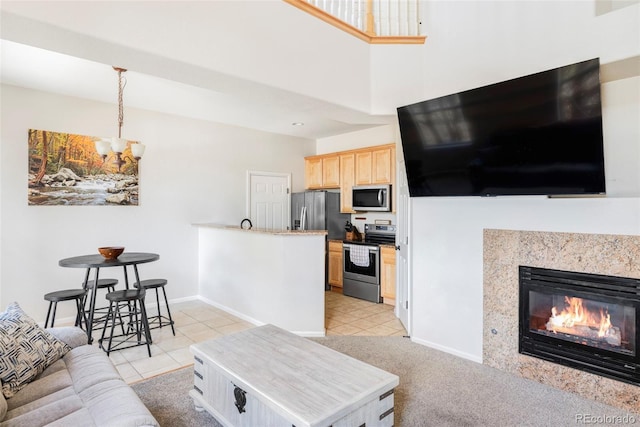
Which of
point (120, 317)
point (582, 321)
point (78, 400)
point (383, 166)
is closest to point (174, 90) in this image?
point (120, 317)

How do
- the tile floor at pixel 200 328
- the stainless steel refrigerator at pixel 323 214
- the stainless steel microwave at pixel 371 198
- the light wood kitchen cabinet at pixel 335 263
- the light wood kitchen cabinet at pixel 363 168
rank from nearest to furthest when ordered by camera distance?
1. the tile floor at pixel 200 328
2. the stainless steel microwave at pixel 371 198
3. the light wood kitchen cabinet at pixel 363 168
4. the light wood kitchen cabinet at pixel 335 263
5. the stainless steel refrigerator at pixel 323 214

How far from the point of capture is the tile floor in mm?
3045

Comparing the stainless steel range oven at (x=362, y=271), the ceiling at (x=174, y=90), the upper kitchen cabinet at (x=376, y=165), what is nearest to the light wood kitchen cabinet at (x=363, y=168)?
the upper kitchen cabinet at (x=376, y=165)

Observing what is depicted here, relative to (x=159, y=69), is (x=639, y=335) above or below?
below

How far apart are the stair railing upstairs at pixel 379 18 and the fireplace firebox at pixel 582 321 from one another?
2.48 metres

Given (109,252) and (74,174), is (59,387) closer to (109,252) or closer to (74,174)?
(109,252)

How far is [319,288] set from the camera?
→ 3805 millimetres

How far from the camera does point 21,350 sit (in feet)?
6.15

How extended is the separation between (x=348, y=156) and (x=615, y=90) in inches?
138

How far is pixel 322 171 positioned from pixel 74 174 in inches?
140

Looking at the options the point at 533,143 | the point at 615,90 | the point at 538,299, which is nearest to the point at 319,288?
the point at 538,299

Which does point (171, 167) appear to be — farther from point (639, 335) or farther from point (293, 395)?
point (639, 335)

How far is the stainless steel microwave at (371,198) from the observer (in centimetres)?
509

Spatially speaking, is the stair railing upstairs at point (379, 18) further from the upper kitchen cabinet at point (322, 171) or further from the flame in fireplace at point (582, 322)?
the flame in fireplace at point (582, 322)
